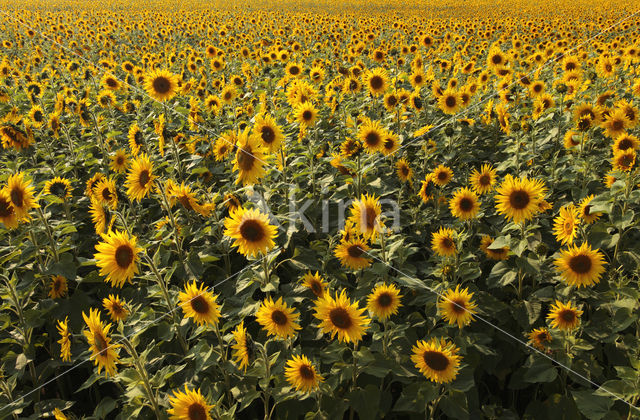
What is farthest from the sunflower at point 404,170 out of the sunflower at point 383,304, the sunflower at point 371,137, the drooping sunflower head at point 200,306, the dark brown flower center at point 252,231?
the drooping sunflower head at point 200,306

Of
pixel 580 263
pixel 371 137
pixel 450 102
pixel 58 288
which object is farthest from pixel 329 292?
pixel 450 102

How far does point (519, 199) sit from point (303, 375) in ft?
7.67

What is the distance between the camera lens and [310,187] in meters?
5.48

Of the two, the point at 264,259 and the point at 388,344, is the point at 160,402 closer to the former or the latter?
the point at 264,259

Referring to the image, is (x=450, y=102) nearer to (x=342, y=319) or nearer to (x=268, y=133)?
(x=268, y=133)

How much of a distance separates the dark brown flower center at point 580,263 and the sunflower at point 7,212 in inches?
174

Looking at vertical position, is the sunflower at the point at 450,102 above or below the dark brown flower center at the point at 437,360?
above

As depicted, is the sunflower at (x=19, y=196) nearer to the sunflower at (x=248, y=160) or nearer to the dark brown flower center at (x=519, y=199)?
the sunflower at (x=248, y=160)

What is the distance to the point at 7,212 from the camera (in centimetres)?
337

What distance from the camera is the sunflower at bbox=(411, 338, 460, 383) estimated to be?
2768 millimetres

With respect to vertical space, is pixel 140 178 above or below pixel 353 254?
above

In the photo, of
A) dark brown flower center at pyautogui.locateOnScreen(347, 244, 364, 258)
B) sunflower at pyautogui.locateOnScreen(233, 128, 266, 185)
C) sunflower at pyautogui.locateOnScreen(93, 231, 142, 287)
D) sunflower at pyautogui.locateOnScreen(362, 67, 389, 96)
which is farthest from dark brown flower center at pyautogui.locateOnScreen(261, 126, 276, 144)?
sunflower at pyautogui.locateOnScreen(362, 67, 389, 96)

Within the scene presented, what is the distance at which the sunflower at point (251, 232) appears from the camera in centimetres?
305

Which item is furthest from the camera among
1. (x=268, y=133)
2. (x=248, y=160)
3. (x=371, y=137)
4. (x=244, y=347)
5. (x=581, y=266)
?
(x=371, y=137)
